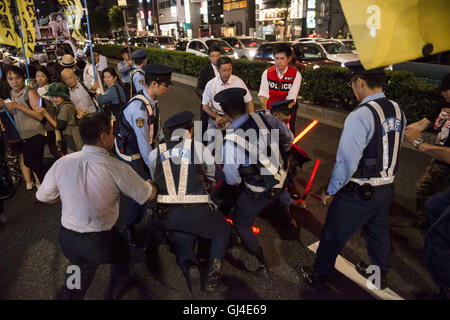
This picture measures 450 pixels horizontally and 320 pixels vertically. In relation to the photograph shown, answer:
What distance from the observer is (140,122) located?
3.04m

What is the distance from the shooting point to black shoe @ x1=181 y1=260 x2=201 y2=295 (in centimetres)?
276

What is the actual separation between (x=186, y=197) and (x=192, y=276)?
2.69 ft

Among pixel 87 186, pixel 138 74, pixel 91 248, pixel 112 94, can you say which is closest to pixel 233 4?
pixel 138 74

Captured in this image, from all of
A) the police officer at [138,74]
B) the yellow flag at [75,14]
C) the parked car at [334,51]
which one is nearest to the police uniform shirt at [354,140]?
the police officer at [138,74]

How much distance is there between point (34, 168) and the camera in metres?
4.45

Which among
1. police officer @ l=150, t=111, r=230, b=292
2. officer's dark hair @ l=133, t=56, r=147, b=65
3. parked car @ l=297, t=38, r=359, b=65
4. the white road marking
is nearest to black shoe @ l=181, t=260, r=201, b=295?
police officer @ l=150, t=111, r=230, b=292

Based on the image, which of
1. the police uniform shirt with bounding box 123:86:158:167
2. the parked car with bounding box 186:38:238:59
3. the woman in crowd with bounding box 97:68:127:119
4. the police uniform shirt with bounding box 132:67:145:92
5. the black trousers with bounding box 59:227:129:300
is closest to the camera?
the black trousers with bounding box 59:227:129:300

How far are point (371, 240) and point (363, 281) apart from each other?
1.76 ft

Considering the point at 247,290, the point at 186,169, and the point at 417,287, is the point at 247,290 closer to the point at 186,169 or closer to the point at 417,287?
the point at 186,169

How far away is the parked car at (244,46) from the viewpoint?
15281mm

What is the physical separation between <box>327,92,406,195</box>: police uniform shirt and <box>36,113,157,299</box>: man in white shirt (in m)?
1.58

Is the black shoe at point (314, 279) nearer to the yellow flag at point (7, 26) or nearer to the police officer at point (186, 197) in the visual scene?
the police officer at point (186, 197)

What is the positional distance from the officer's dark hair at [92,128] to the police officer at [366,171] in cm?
185

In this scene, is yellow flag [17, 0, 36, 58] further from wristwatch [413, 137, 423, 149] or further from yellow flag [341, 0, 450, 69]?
wristwatch [413, 137, 423, 149]
